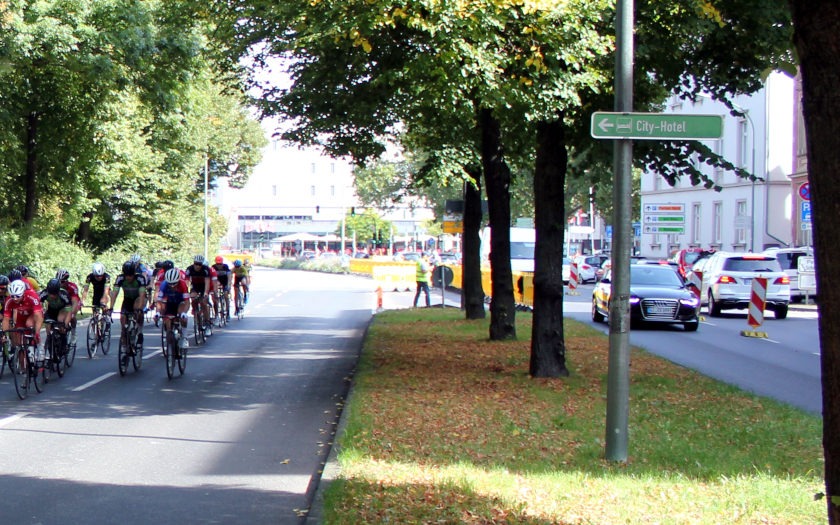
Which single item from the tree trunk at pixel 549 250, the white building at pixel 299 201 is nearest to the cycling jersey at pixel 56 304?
the tree trunk at pixel 549 250

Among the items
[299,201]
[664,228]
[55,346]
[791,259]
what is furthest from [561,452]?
[299,201]

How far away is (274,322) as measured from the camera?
2820cm

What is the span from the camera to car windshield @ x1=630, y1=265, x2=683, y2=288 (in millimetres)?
25641

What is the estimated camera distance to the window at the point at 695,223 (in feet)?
202

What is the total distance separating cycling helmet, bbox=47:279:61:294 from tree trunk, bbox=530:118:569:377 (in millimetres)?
6650

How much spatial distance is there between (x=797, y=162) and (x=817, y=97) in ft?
155

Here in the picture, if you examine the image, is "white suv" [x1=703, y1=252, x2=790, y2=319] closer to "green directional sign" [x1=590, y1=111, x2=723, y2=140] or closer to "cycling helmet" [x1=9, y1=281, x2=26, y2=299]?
"cycling helmet" [x1=9, y1=281, x2=26, y2=299]

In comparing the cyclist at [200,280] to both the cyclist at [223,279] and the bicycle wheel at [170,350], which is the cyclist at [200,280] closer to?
the cyclist at [223,279]

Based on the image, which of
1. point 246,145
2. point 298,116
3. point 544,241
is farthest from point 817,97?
point 246,145

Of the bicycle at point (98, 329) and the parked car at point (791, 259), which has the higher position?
the parked car at point (791, 259)

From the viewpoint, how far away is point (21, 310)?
13.5 metres

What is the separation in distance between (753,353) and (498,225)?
16.9 ft

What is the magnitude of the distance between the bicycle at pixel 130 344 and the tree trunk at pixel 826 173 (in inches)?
508

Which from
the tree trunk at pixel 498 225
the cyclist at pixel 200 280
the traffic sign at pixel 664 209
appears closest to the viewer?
the tree trunk at pixel 498 225
